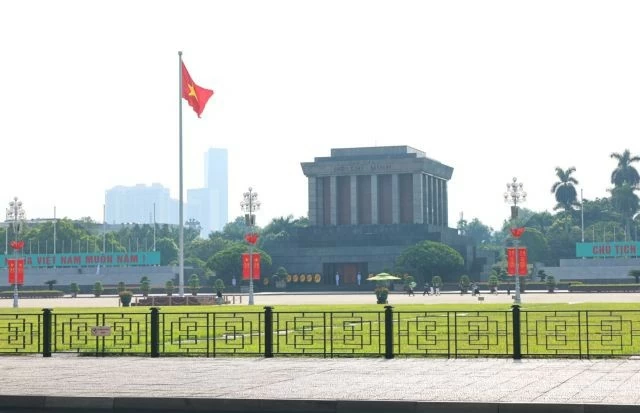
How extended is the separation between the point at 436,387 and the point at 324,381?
1.96m

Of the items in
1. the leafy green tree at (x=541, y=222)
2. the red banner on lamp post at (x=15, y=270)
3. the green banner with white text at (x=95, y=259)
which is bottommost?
→ the red banner on lamp post at (x=15, y=270)

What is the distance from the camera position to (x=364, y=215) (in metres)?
134

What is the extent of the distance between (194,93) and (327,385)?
41.3m

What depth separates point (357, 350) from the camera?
25.0 meters

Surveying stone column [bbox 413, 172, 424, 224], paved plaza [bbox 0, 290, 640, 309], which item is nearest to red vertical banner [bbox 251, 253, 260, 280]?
paved plaza [bbox 0, 290, 640, 309]

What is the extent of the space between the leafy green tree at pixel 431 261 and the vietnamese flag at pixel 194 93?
52.8 metres

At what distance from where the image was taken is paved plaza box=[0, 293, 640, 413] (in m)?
15.0

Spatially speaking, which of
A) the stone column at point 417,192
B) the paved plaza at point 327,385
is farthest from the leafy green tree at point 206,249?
the paved plaza at point 327,385

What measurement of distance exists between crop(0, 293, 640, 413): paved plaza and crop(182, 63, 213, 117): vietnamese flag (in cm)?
3574

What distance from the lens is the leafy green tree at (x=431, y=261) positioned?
10644 cm

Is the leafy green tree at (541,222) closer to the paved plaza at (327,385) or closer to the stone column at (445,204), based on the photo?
the stone column at (445,204)

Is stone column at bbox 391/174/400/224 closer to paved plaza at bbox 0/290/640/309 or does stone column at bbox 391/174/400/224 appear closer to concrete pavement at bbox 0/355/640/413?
paved plaza at bbox 0/290/640/309

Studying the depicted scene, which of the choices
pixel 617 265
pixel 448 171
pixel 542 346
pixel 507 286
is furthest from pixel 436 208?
pixel 542 346

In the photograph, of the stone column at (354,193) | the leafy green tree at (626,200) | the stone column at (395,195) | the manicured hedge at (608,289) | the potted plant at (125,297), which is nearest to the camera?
the potted plant at (125,297)
